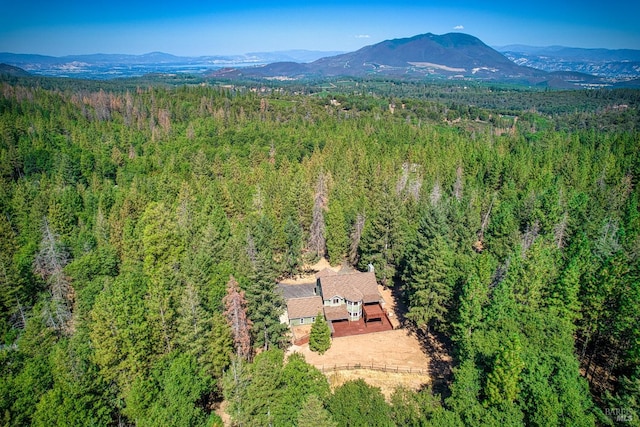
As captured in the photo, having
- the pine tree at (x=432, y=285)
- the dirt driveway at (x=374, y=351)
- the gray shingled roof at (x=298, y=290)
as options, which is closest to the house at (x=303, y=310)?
the dirt driveway at (x=374, y=351)

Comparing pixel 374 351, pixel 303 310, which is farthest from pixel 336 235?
Result: pixel 374 351

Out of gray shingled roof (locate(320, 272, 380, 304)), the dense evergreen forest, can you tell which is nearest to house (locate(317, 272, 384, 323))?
Answer: gray shingled roof (locate(320, 272, 380, 304))

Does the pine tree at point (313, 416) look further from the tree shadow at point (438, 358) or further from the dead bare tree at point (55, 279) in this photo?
the dead bare tree at point (55, 279)

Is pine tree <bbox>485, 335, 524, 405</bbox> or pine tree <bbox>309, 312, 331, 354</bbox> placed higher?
pine tree <bbox>485, 335, 524, 405</bbox>

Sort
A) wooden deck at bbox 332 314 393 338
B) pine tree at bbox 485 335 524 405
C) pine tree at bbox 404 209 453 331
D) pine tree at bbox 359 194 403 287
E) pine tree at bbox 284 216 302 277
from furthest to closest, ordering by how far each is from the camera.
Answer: pine tree at bbox 284 216 302 277, pine tree at bbox 359 194 403 287, wooden deck at bbox 332 314 393 338, pine tree at bbox 404 209 453 331, pine tree at bbox 485 335 524 405

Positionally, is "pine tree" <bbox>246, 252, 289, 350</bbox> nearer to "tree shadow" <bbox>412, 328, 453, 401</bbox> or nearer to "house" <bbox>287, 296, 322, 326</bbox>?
"house" <bbox>287, 296, 322, 326</bbox>

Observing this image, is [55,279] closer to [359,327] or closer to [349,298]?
[349,298]
